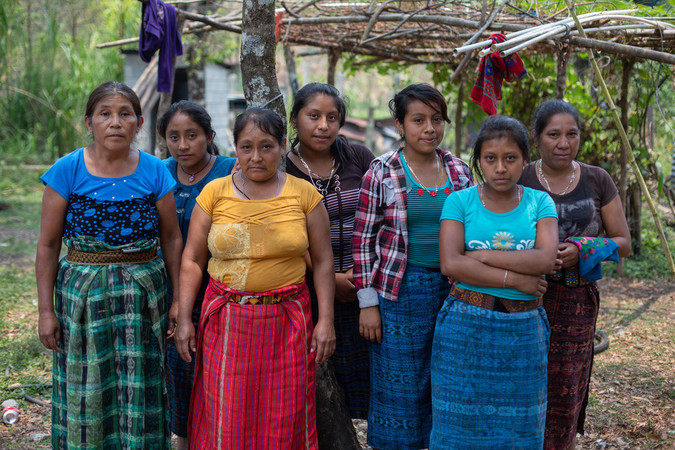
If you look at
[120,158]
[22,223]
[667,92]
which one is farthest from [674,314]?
[22,223]

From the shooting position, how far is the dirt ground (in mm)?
3439

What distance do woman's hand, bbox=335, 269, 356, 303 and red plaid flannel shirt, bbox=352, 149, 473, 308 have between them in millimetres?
132

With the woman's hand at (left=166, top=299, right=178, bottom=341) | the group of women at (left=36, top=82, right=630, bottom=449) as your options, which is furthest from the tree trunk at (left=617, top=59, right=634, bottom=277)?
the woman's hand at (left=166, top=299, right=178, bottom=341)

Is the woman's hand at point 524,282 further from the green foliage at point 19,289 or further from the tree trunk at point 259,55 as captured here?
the green foliage at point 19,289

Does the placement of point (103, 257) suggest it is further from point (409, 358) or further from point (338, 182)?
point (409, 358)

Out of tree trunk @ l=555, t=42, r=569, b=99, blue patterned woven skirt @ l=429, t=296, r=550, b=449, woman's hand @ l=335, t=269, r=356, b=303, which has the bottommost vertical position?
blue patterned woven skirt @ l=429, t=296, r=550, b=449

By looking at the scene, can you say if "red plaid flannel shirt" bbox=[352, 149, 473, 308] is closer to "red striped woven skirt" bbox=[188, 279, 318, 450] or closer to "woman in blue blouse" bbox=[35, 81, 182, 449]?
"red striped woven skirt" bbox=[188, 279, 318, 450]

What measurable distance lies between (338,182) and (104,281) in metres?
1.13

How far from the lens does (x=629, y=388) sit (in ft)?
13.5

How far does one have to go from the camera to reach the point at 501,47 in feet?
9.27

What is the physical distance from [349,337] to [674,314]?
4.14 m

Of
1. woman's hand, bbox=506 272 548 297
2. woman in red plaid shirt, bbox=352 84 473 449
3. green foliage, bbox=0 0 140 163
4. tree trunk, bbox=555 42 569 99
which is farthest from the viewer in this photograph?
green foliage, bbox=0 0 140 163

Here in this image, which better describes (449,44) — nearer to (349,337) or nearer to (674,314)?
(674,314)

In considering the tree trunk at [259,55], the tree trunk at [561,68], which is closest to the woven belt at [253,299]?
the tree trunk at [259,55]
